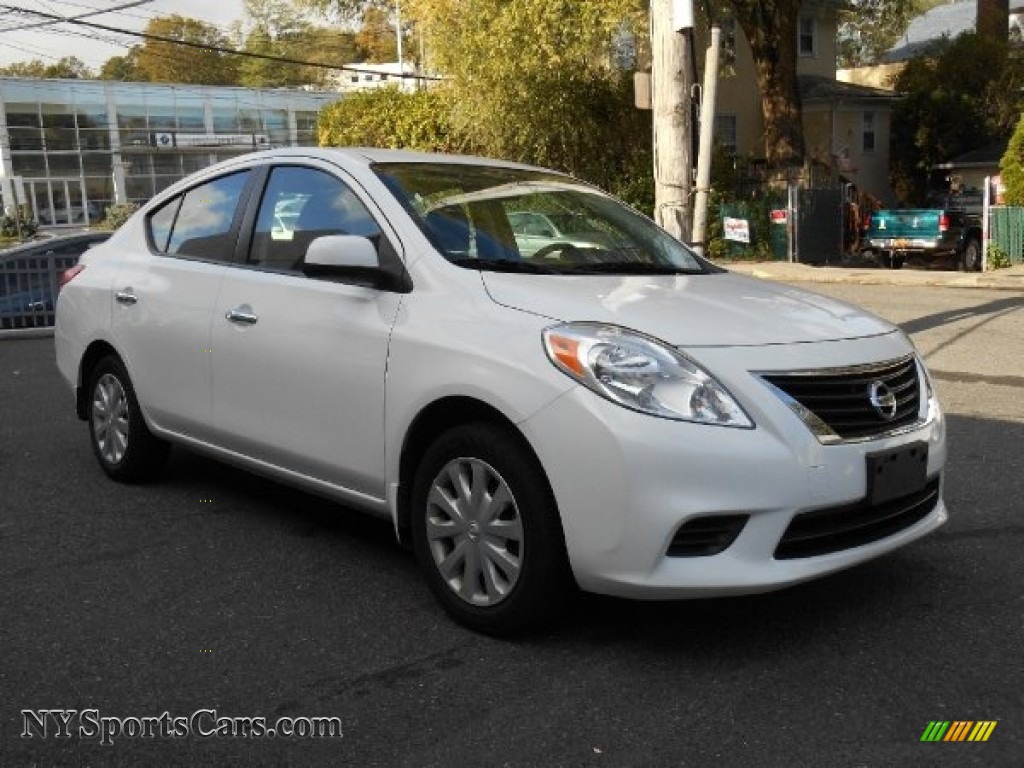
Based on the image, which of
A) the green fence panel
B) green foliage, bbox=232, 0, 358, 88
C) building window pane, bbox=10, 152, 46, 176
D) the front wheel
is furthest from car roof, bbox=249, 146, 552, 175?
green foliage, bbox=232, 0, 358, 88

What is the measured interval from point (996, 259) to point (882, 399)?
17.7 meters

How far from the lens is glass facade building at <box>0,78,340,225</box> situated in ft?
168

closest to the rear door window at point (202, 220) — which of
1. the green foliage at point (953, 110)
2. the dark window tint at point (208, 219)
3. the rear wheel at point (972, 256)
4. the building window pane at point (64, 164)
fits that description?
the dark window tint at point (208, 219)

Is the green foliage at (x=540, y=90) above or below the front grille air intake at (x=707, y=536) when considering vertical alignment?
above

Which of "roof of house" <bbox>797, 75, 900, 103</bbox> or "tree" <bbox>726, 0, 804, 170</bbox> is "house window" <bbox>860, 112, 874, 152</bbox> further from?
"tree" <bbox>726, 0, 804, 170</bbox>

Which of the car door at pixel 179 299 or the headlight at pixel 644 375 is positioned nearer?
the headlight at pixel 644 375

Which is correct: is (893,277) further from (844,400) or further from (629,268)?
(844,400)

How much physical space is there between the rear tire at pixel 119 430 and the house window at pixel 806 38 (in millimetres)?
33444

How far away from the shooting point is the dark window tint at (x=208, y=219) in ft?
16.0

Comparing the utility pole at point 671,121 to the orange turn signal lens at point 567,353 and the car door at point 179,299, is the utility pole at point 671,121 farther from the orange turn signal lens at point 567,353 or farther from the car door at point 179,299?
the orange turn signal lens at point 567,353

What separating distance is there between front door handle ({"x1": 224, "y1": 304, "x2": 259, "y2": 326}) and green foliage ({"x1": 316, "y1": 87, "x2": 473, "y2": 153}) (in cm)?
2318

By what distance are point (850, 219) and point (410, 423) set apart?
78.4ft

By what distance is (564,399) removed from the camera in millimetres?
3254

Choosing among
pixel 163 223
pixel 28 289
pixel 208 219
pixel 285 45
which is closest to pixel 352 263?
pixel 208 219
